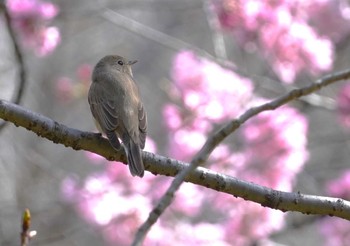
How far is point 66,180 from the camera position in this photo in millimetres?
5965

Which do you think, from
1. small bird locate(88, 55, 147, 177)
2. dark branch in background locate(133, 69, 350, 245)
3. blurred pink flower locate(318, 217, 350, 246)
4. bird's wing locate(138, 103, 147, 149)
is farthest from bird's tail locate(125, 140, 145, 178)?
blurred pink flower locate(318, 217, 350, 246)

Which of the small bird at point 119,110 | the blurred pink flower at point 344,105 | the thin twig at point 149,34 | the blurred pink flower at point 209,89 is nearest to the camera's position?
the small bird at point 119,110

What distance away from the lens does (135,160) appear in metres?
2.94

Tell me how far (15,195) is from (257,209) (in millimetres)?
3044

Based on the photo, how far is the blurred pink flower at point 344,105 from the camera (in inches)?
220

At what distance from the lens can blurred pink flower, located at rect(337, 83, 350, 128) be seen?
220 inches

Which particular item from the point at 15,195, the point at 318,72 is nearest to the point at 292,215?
the point at 318,72

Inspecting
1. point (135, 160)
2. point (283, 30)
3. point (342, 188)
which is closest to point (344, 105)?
point (342, 188)

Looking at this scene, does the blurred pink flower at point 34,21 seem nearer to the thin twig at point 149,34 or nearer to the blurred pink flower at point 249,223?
the thin twig at point 149,34

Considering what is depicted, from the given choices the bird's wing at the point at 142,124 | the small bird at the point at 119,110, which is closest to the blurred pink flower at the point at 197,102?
the small bird at the point at 119,110

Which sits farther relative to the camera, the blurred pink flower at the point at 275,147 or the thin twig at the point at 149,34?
the blurred pink flower at the point at 275,147

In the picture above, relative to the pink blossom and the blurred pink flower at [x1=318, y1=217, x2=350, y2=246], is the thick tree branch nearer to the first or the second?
the pink blossom

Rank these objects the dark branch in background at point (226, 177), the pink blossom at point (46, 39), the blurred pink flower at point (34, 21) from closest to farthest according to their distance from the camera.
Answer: the dark branch in background at point (226, 177) < the blurred pink flower at point (34, 21) < the pink blossom at point (46, 39)

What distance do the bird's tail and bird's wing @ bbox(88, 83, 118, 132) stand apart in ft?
0.99
